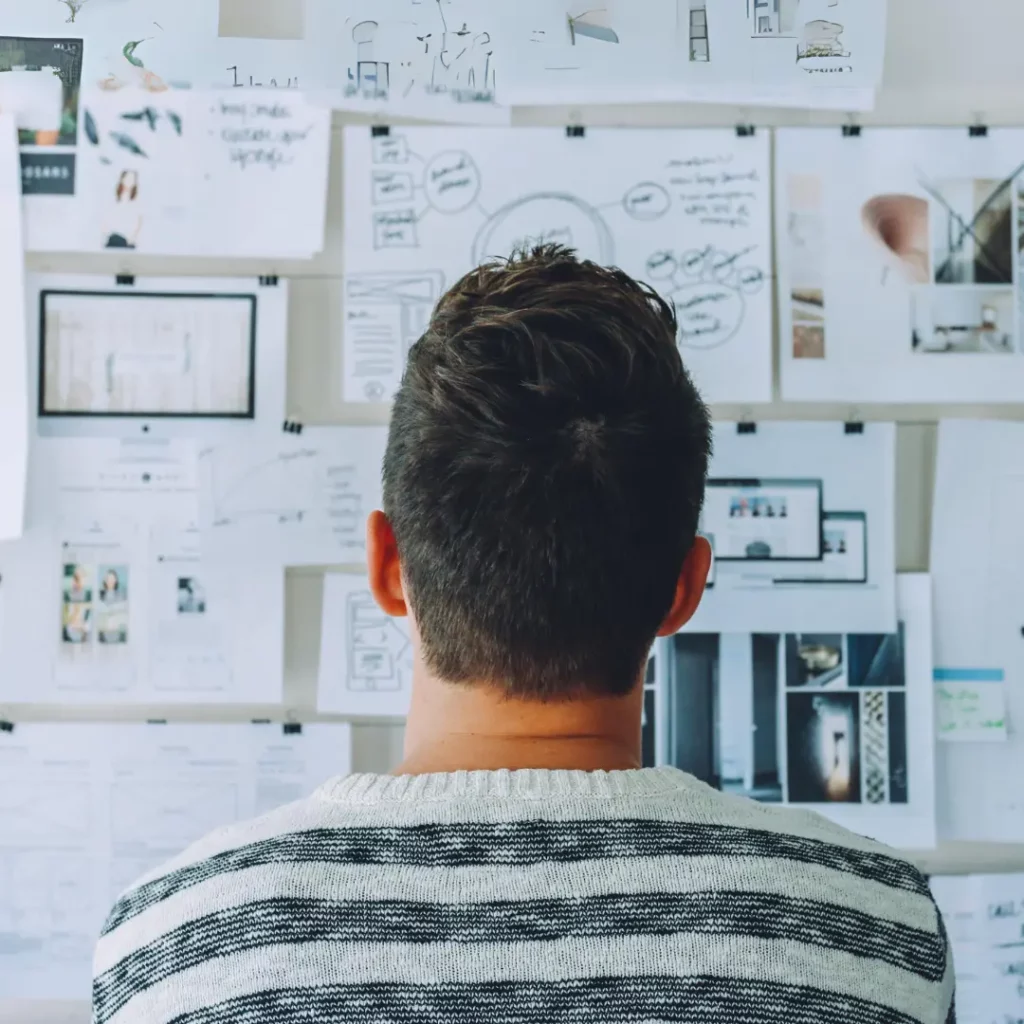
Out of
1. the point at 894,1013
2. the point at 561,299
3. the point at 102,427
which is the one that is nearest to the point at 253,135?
the point at 102,427

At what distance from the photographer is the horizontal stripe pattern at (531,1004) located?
504 mm

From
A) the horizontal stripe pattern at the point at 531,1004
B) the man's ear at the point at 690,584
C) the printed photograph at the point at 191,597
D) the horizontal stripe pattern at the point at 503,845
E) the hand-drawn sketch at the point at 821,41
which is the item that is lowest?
the horizontal stripe pattern at the point at 531,1004

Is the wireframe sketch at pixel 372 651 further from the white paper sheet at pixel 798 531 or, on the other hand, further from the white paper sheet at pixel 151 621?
the white paper sheet at pixel 798 531

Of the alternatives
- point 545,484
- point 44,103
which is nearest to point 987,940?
point 545,484

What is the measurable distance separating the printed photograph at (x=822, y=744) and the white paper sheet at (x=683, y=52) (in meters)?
0.71

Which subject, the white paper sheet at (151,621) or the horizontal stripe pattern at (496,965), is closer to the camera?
the horizontal stripe pattern at (496,965)

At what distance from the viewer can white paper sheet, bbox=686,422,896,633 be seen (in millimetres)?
1133

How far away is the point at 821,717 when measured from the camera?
45.1 inches

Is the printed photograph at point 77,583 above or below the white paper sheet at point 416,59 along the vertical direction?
below

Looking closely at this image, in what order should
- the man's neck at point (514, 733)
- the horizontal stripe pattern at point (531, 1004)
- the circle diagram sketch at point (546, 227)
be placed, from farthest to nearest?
the circle diagram sketch at point (546, 227), the man's neck at point (514, 733), the horizontal stripe pattern at point (531, 1004)

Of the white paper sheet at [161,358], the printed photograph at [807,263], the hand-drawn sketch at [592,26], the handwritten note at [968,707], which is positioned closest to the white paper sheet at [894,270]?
the printed photograph at [807,263]

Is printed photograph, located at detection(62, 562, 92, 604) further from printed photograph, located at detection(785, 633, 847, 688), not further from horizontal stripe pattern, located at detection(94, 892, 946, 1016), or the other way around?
printed photograph, located at detection(785, 633, 847, 688)

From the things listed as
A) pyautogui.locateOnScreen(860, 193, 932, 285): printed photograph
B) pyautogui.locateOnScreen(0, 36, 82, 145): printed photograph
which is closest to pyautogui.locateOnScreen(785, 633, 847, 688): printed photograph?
pyautogui.locateOnScreen(860, 193, 932, 285): printed photograph

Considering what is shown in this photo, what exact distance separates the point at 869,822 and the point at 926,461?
1.42 ft
